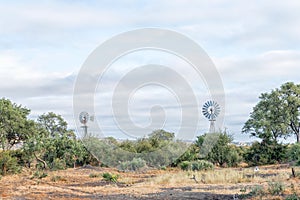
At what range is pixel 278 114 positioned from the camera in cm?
4409

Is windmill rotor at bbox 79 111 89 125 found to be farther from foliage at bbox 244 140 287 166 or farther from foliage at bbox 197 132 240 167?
foliage at bbox 244 140 287 166

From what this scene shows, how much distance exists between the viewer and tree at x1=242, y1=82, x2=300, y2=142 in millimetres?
42719

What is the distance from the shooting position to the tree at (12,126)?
36.9 meters

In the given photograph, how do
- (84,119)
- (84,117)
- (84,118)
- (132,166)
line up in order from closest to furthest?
(132,166) < (84,117) < (84,118) < (84,119)

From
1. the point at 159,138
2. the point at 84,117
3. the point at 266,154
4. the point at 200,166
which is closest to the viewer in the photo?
the point at 200,166

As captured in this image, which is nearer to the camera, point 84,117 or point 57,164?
point 57,164

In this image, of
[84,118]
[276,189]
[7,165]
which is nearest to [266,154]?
[84,118]

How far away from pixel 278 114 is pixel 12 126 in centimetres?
2688

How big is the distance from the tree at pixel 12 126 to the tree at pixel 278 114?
22.1 metres

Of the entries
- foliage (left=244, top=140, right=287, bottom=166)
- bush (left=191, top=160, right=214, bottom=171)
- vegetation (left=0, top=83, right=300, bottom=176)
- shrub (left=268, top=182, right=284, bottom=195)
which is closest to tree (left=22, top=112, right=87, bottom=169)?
vegetation (left=0, top=83, right=300, bottom=176)

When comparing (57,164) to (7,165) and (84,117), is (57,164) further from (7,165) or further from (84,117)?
(84,117)

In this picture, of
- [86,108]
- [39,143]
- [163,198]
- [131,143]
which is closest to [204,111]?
[131,143]

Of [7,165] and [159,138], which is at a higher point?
[159,138]

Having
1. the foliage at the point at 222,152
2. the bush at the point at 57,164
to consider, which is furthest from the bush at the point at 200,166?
the bush at the point at 57,164
